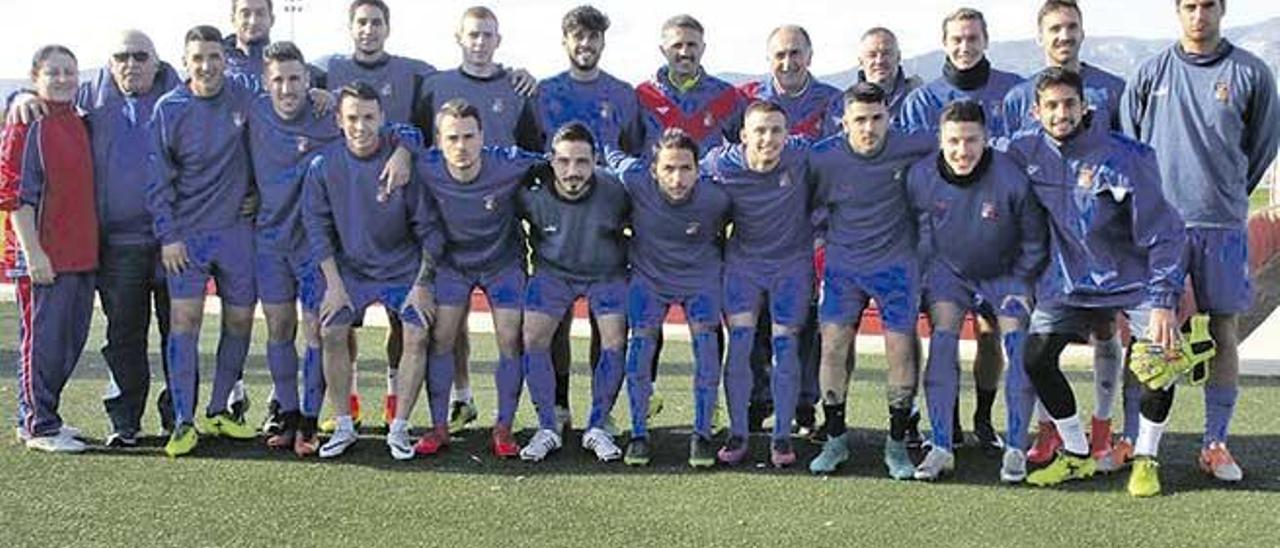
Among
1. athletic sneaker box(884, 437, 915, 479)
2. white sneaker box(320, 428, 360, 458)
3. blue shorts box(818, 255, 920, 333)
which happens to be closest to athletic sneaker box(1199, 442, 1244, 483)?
athletic sneaker box(884, 437, 915, 479)

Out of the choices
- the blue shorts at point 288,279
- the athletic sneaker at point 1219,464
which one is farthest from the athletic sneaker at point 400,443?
the athletic sneaker at point 1219,464

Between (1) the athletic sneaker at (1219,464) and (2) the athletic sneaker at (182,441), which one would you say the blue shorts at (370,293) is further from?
(1) the athletic sneaker at (1219,464)

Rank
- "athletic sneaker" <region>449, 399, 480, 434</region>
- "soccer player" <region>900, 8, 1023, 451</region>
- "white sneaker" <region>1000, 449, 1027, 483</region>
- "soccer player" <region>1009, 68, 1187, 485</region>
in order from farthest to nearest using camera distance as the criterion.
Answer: "athletic sneaker" <region>449, 399, 480, 434</region>, "soccer player" <region>900, 8, 1023, 451</region>, "white sneaker" <region>1000, 449, 1027, 483</region>, "soccer player" <region>1009, 68, 1187, 485</region>

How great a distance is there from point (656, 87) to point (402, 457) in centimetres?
202

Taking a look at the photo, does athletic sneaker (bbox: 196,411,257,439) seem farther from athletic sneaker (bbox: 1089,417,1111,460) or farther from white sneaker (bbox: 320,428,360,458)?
athletic sneaker (bbox: 1089,417,1111,460)

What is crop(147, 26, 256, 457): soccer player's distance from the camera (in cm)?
552

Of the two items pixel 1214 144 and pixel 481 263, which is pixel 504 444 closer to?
pixel 481 263

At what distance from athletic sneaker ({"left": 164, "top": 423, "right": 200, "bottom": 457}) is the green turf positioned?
54 millimetres

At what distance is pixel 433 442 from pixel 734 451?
1281mm

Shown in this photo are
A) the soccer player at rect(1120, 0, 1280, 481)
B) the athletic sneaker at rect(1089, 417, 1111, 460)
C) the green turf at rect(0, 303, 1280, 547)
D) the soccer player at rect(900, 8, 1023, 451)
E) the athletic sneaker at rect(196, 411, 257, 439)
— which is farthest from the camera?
the athletic sneaker at rect(196, 411, 257, 439)

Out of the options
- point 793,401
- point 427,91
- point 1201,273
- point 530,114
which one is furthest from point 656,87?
point 1201,273

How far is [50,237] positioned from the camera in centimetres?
556

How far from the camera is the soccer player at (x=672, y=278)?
5.35 meters

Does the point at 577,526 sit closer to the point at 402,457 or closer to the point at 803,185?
the point at 402,457
